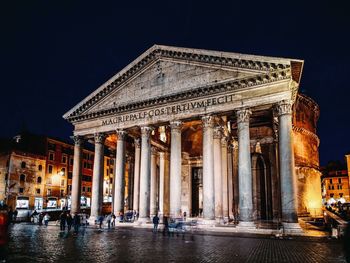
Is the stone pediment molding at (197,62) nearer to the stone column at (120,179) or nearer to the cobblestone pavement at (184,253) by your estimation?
the stone column at (120,179)

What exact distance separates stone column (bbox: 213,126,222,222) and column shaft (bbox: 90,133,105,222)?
10014 mm

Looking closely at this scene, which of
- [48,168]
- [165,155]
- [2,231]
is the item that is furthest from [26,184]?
[2,231]

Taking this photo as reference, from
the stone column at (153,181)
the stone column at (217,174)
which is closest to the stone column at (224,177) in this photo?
the stone column at (217,174)

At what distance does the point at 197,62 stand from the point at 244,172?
8.80 metres

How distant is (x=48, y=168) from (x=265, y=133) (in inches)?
1545

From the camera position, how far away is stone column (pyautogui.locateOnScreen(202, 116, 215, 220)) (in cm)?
1994

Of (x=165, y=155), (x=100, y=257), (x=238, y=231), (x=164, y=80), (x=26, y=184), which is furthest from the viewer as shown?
(x=26, y=184)

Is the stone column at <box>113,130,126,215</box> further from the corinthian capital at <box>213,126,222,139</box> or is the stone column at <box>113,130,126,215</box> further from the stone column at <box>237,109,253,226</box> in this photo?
the stone column at <box>237,109,253,226</box>

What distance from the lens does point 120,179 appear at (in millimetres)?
24547

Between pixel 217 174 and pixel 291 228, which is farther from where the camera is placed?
pixel 217 174

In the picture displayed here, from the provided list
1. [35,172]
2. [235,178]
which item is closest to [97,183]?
[235,178]

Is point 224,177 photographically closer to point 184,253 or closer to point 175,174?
point 175,174

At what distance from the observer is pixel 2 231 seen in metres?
7.33

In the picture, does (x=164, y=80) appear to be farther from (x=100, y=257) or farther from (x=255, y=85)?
(x=100, y=257)
